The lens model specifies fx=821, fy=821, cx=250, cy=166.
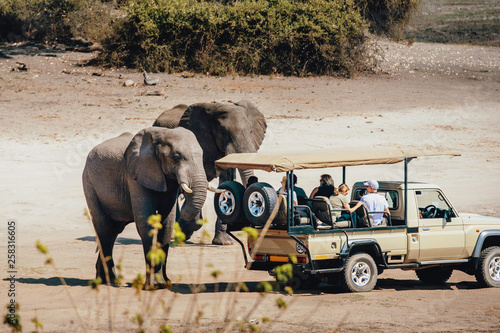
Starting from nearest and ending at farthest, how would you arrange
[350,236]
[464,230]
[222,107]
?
[350,236] → [464,230] → [222,107]

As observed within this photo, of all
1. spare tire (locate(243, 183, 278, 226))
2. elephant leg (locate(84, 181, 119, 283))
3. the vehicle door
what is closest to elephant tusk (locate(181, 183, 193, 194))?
spare tire (locate(243, 183, 278, 226))

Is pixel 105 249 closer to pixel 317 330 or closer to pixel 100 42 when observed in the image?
pixel 317 330

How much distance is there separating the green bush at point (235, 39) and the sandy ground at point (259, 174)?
125 centimetres

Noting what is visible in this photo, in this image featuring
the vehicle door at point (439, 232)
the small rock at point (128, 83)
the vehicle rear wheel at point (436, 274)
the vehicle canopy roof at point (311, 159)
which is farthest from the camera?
the small rock at point (128, 83)

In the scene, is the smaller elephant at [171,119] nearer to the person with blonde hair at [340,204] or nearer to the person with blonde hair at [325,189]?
the person with blonde hair at [325,189]

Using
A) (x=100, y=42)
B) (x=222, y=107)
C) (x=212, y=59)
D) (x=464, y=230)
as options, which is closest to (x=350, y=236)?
(x=464, y=230)

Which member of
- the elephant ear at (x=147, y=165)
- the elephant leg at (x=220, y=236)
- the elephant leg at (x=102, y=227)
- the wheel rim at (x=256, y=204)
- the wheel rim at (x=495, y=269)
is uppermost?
the elephant ear at (x=147, y=165)

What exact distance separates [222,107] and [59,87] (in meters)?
13.8

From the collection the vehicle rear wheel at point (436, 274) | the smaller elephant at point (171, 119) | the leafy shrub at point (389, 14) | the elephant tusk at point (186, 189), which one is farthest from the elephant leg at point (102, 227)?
the leafy shrub at point (389, 14)

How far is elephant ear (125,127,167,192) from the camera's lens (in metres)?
11.5

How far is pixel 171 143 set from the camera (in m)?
11.4

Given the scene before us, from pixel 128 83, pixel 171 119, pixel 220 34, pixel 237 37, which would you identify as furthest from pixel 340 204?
pixel 220 34

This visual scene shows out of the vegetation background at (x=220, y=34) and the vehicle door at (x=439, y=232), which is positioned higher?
the vegetation background at (x=220, y=34)

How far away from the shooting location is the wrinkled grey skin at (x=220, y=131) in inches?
645
